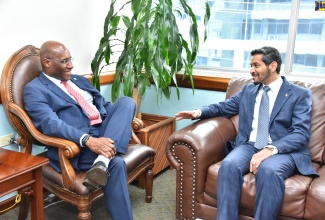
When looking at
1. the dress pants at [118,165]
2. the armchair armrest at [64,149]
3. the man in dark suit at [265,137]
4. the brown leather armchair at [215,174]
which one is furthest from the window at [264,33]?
the armchair armrest at [64,149]

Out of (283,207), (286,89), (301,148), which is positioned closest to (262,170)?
(283,207)

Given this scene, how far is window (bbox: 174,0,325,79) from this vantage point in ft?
9.65

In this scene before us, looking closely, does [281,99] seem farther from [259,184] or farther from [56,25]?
[56,25]

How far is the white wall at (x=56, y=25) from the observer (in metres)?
2.27

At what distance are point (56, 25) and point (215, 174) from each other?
5.19 feet

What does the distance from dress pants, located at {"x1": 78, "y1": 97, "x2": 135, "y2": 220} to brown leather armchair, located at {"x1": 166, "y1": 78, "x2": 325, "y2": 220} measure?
11.8 inches

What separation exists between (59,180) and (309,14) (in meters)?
2.33

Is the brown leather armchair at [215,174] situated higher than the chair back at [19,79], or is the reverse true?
the chair back at [19,79]

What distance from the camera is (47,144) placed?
6.55 feet

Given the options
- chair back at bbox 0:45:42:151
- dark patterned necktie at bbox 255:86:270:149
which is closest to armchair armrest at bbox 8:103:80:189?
chair back at bbox 0:45:42:151

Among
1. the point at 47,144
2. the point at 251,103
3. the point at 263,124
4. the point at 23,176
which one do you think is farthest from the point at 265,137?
the point at 23,176

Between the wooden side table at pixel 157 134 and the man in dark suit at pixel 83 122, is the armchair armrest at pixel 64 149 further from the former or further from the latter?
the wooden side table at pixel 157 134

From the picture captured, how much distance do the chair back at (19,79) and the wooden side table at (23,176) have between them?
0.98 feet

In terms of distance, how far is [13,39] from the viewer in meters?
2.30
